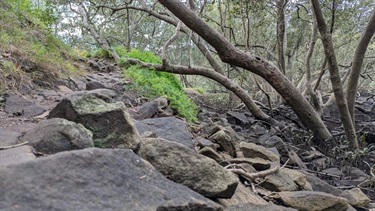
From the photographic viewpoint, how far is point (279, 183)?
2.75 metres

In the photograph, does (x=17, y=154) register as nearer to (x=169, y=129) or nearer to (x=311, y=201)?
(x=169, y=129)

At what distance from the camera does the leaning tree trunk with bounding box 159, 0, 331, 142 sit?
4.03 meters

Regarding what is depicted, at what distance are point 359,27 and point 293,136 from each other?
7384 millimetres

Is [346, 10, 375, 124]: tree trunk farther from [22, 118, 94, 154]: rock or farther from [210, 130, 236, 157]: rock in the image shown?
[22, 118, 94, 154]: rock

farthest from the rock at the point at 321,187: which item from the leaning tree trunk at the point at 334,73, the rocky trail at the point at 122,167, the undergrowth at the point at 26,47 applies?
the undergrowth at the point at 26,47

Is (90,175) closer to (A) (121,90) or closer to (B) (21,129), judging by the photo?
(B) (21,129)

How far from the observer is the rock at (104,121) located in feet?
6.28

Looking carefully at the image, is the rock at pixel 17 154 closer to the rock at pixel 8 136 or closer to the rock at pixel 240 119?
the rock at pixel 8 136

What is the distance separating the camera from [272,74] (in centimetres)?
464

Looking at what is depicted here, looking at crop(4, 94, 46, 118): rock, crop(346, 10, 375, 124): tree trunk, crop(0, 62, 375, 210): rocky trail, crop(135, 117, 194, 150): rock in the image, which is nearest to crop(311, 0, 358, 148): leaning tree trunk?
crop(346, 10, 375, 124): tree trunk

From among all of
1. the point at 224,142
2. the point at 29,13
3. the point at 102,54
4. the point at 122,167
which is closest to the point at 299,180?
the point at 224,142

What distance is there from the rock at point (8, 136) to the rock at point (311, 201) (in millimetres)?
1861

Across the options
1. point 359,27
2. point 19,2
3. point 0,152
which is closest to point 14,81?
point 0,152

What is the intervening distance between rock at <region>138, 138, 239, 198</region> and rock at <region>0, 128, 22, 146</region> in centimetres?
73
